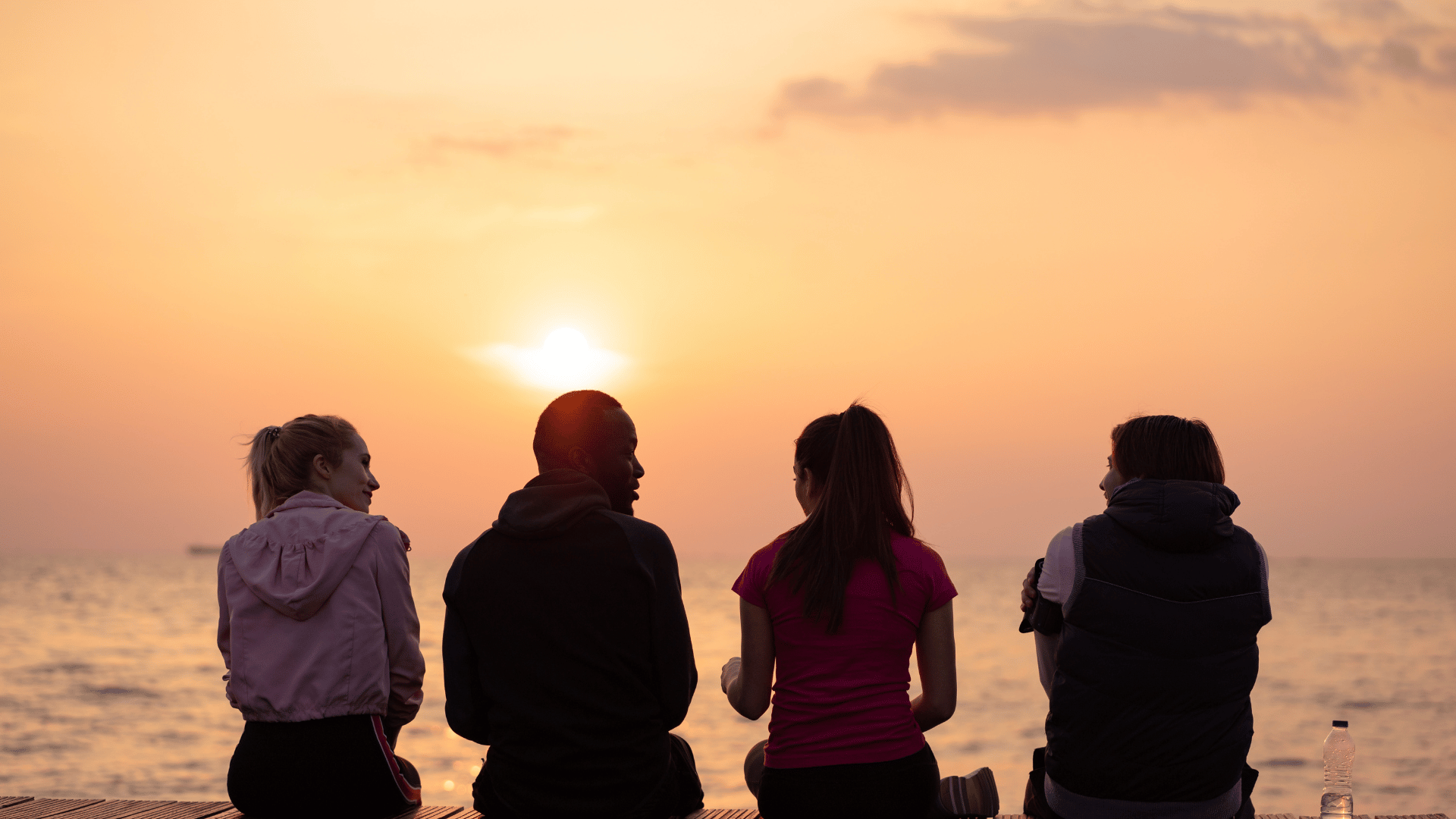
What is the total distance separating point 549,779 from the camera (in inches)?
140

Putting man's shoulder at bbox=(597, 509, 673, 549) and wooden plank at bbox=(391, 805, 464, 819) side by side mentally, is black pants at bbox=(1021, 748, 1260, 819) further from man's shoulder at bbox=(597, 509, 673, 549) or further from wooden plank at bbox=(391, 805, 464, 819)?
wooden plank at bbox=(391, 805, 464, 819)

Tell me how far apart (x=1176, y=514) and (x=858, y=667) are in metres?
1.07

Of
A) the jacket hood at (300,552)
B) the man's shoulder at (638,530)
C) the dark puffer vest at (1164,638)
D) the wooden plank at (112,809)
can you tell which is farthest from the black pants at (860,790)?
the wooden plank at (112,809)

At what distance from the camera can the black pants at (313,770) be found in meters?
3.90

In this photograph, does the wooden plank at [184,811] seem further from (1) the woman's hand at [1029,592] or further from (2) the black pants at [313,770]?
(1) the woman's hand at [1029,592]

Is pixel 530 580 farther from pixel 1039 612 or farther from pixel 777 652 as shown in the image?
pixel 1039 612

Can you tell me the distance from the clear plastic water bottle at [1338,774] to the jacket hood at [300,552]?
3.67m

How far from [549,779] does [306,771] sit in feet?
3.06

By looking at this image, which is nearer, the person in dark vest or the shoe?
the person in dark vest

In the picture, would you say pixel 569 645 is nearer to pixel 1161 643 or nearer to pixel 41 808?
pixel 1161 643

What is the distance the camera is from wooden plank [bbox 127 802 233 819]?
450 cm

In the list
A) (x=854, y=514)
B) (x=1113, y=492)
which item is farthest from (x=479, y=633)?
(x=1113, y=492)

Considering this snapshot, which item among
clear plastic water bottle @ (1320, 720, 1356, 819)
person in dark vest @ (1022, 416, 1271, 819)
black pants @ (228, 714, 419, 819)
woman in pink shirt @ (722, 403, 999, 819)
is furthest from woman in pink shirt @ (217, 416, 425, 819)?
clear plastic water bottle @ (1320, 720, 1356, 819)

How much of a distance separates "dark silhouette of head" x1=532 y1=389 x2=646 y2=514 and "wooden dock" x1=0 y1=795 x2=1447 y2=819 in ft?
4.15
